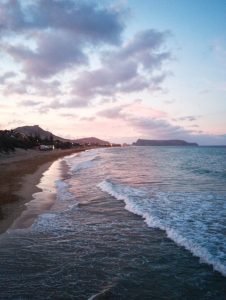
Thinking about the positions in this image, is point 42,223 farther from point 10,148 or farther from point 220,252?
point 10,148

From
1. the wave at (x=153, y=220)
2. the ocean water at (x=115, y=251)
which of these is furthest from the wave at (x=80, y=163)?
the ocean water at (x=115, y=251)

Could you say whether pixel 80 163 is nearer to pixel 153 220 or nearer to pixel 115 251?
pixel 153 220

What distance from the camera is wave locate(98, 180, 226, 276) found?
371 inches

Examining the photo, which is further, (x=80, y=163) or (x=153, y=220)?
(x=80, y=163)

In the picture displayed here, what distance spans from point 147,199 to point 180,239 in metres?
8.14

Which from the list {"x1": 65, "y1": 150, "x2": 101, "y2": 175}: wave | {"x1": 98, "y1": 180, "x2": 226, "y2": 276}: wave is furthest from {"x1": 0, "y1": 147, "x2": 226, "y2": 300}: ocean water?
{"x1": 65, "y1": 150, "x2": 101, "y2": 175}: wave

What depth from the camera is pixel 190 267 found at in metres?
8.89

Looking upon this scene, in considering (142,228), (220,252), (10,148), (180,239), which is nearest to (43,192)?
(142,228)

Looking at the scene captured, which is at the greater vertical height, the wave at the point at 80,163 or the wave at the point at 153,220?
the wave at the point at 80,163

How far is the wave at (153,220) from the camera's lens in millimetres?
9422

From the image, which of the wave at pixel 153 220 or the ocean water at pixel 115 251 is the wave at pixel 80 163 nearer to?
the wave at pixel 153 220

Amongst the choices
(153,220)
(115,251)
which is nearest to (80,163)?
(153,220)

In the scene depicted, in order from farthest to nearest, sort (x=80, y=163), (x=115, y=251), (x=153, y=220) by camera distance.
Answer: (x=80, y=163) < (x=153, y=220) < (x=115, y=251)

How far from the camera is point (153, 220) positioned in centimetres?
1397
